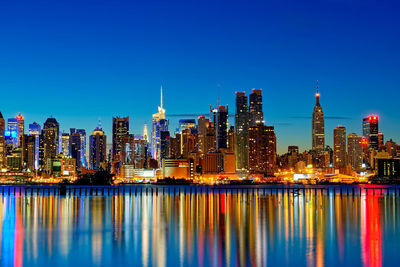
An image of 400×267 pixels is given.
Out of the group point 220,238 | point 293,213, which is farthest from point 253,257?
point 293,213

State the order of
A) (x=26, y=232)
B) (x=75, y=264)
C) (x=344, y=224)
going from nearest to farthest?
(x=75, y=264) < (x=26, y=232) < (x=344, y=224)

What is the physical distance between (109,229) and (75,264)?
18.2m

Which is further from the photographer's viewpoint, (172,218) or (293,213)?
(293,213)

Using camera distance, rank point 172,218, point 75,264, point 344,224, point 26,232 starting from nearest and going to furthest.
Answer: point 75,264 → point 26,232 → point 344,224 → point 172,218

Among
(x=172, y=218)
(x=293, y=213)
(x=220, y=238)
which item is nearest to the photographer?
(x=220, y=238)

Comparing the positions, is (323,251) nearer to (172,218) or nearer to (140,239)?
(140,239)

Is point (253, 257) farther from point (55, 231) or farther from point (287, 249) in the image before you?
point (55, 231)

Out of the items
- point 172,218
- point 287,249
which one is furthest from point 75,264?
point 172,218

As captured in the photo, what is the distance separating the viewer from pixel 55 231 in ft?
166

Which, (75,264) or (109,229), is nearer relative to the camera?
(75,264)

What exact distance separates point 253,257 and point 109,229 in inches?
801

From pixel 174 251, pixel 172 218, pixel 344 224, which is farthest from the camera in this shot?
pixel 172 218

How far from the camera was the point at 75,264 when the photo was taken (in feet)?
113

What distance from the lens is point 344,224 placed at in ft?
185
